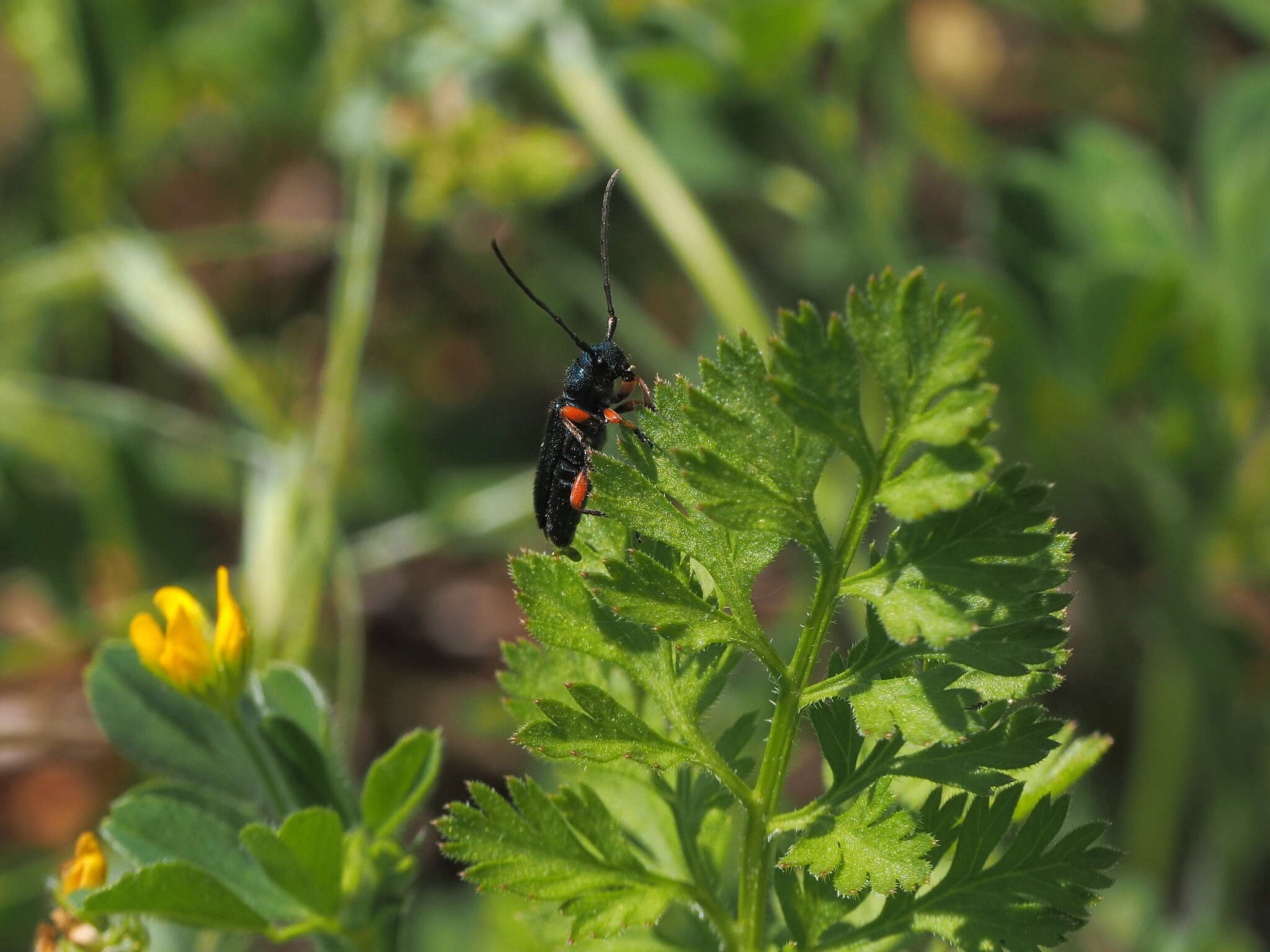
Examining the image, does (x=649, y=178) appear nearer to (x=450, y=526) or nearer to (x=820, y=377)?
(x=450, y=526)

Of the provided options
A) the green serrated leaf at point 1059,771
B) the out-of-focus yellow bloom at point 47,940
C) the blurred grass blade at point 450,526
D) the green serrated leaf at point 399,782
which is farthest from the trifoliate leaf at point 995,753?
the blurred grass blade at point 450,526

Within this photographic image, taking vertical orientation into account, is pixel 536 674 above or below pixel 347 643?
below

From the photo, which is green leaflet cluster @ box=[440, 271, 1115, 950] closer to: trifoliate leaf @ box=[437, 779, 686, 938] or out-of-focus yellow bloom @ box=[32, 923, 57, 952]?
trifoliate leaf @ box=[437, 779, 686, 938]

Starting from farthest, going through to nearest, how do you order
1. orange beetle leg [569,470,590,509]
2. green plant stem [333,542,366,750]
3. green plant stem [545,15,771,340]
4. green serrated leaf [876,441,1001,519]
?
green plant stem [545,15,771,340] < green plant stem [333,542,366,750] < orange beetle leg [569,470,590,509] < green serrated leaf [876,441,1001,519]

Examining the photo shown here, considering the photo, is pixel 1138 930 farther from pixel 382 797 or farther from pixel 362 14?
pixel 362 14

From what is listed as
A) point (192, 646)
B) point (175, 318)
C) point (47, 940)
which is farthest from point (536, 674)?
point (175, 318)

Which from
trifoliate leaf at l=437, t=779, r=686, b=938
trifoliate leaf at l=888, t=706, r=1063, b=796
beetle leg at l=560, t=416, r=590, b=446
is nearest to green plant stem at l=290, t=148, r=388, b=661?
beetle leg at l=560, t=416, r=590, b=446

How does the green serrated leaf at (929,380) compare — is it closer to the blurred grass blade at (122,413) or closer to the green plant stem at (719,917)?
the green plant stem at (719,917)
